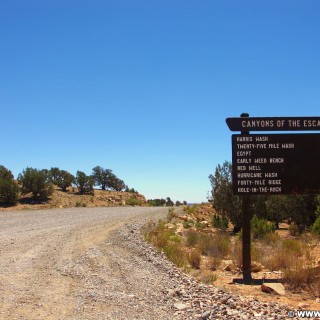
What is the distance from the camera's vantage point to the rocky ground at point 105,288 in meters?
6.74

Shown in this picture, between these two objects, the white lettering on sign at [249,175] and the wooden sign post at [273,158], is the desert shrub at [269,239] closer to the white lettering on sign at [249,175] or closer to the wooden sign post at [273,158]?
the wooden sign post at [273,158]

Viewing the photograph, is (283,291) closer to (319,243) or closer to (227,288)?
(227,288)

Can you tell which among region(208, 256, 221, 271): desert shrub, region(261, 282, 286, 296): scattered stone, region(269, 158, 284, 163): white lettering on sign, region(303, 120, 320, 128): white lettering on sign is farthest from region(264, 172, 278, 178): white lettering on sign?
region(261, 282, 286, 296): scattered stone

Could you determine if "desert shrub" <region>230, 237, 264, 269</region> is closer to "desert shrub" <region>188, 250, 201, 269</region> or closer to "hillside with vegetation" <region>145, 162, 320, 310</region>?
"hillside with vegetation" <region>145, 162, 320, 310</region>

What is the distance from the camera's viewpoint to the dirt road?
6738 millimetres

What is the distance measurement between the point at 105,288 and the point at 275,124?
6140 millimetres

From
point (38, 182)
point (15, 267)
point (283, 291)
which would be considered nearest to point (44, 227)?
point (15, 267)

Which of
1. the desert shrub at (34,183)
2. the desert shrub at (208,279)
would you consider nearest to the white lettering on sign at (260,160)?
the desert shrub at (208,279)

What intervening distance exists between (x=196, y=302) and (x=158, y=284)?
5.07 ft

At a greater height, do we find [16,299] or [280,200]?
[280,200]

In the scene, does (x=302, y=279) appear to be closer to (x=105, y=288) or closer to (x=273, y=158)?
(x=273, y=158)

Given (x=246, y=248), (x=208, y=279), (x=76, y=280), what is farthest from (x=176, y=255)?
(x=76, y=280)

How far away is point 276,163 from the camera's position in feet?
35.5

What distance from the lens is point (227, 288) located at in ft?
29.0
